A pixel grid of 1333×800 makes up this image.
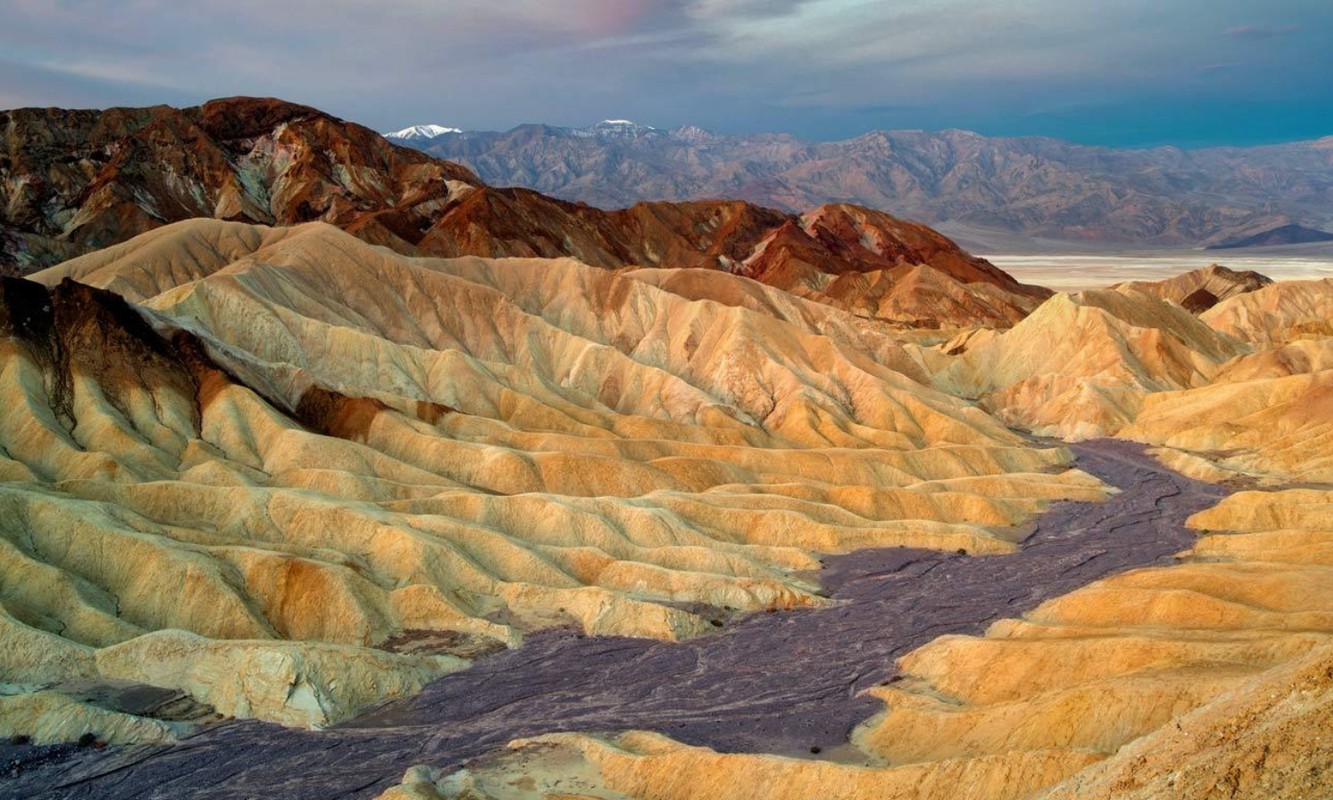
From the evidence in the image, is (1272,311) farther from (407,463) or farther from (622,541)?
(407,463)

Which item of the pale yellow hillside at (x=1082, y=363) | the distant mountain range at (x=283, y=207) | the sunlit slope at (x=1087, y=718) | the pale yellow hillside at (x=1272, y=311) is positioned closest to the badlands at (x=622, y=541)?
the sunlit slope at (x=1087, y=718)

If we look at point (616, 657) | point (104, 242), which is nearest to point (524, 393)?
point (616, 657)

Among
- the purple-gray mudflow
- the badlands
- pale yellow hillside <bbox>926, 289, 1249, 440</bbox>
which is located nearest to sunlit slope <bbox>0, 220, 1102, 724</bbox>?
the badlands

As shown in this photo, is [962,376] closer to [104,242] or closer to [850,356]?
[850,356]

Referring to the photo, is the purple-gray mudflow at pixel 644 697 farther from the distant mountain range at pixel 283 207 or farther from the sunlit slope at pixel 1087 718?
the distant mountain range at pixel 283 207

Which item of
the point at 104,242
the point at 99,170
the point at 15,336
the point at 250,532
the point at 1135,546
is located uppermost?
the point at 99,170

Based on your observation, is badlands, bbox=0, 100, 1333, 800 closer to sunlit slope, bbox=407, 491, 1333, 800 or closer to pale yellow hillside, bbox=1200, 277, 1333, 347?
sunlit slope, bbox=407, 491, 1333, 800
